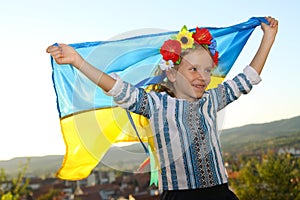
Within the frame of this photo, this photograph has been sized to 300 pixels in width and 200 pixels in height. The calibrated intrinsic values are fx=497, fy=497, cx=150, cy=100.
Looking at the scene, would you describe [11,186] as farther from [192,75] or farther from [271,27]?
[192,75]

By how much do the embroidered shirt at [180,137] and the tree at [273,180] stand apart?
39.7 ft

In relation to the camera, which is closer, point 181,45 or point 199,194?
point 199,194

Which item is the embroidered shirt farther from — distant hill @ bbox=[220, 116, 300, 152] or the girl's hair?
distant hill @ bbox=[220, 116, 300, 152]

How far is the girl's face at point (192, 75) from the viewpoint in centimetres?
168

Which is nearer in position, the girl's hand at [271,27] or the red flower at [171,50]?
the red flower at [171,50]

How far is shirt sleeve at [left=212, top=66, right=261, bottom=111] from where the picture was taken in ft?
5.80

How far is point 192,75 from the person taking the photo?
1.68 meters

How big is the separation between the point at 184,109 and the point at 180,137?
0.33 feet

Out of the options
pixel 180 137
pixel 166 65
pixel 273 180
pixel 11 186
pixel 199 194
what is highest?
pixel 166 65

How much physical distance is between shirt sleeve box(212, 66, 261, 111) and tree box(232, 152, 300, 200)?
11924 millimetres

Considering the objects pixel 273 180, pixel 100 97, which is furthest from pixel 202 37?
pixel 273 180

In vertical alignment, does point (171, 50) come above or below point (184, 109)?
above

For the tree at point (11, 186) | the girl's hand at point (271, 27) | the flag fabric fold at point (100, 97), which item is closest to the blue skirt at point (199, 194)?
the flag fabric fold at point (100, 97)

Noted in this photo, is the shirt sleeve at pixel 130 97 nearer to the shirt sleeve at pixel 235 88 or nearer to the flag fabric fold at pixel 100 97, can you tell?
the flag fabric fold at pixel 100 97
